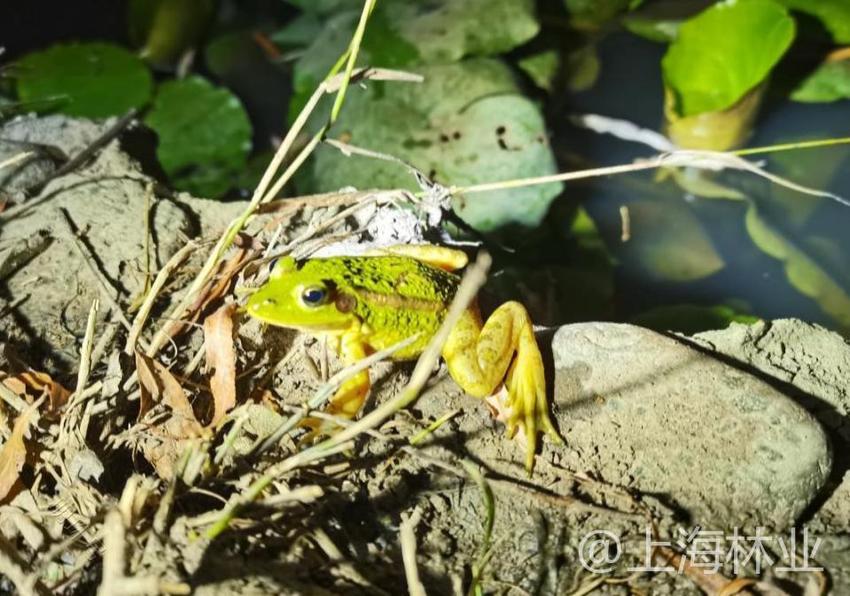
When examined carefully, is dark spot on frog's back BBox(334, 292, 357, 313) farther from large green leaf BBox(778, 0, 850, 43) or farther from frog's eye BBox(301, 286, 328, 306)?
large green leaf BBox(778, 0, 850, 43)

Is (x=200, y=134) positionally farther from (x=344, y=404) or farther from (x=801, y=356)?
(x=801, y=356)

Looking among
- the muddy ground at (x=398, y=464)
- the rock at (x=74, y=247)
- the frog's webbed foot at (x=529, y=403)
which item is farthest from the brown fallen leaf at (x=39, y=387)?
the frog's webbed foot at (x=529, y=403)

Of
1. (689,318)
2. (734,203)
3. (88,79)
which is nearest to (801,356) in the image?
(689,318)

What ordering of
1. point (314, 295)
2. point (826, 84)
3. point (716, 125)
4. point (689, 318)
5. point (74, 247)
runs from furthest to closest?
point (826, 84) → point (716, 125) → point (689, 318) → point (74, 247) → point (314, 295)

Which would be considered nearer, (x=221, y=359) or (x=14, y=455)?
(x=14, y=455)

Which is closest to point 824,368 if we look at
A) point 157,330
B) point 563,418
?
point 563,418

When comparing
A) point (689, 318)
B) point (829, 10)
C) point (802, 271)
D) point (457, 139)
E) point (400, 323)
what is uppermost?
point (829, 10)
